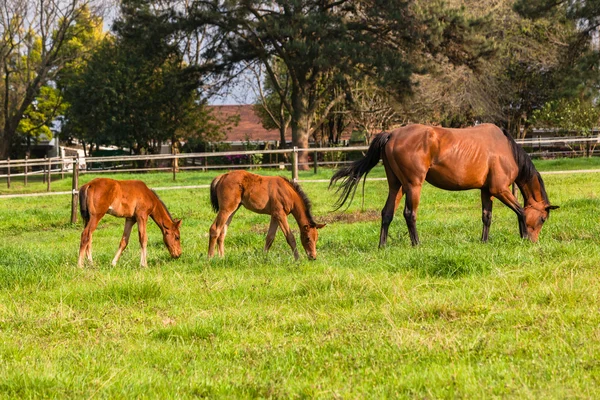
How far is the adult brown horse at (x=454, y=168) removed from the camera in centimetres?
966

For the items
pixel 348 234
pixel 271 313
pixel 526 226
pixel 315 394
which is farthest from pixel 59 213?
pixel 315 394

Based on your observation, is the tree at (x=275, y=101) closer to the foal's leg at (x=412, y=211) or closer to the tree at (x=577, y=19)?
the tree at (x=577, y=19)

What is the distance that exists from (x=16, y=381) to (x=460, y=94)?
116 ft

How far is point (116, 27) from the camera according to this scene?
33031mm

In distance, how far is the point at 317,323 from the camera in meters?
5.59

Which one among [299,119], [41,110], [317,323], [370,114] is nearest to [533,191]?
[317,323]

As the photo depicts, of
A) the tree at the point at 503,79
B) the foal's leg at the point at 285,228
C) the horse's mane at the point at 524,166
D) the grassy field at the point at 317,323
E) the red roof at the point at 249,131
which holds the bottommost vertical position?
the grassy field at the point at 317,323

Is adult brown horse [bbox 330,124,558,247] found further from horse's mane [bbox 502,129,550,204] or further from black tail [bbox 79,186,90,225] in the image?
black tail [bbox 79,186,90,225]

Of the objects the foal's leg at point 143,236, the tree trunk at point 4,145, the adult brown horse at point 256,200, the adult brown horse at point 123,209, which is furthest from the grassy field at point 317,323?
the tree trunk at point 4,145

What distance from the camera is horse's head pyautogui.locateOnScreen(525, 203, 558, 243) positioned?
9.65 meters

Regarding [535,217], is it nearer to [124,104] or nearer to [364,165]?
[364,165]

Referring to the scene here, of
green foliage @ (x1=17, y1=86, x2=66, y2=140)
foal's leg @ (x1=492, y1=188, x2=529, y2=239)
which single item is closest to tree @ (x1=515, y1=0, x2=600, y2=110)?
foal's leg @ (x1=492, y1=188, x2=529, y2=239)

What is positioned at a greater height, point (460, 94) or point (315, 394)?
point (460, 94)

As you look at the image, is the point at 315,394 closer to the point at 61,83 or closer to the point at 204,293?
the point at 204,293
